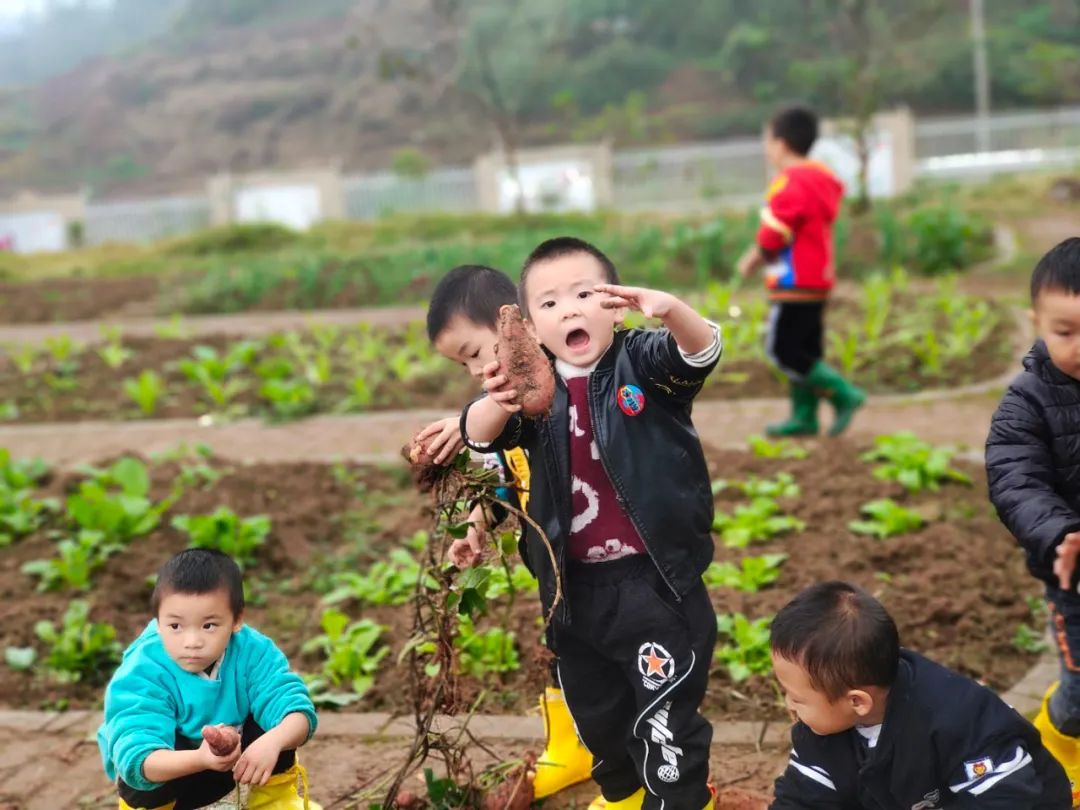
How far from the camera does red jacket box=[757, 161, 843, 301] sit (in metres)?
5.79

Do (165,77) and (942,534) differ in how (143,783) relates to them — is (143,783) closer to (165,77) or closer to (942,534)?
(942,534)

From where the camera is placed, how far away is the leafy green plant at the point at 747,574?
418 cm

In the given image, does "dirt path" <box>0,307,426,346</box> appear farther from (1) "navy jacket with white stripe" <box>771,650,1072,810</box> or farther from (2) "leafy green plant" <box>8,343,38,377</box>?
(1) "navy jacket with white stripe" <box>771,650,1072,810</box>

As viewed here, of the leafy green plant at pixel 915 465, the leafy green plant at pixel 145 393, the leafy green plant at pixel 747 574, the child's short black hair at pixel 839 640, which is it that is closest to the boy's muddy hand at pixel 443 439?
the child's short black hair at pixel 839 640

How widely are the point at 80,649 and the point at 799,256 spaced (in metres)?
3.75

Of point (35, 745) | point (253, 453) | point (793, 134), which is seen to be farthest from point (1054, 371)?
point (253, 453)

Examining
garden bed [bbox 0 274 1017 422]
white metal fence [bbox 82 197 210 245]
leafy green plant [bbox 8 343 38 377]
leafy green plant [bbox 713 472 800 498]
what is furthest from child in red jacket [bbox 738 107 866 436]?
white metal fence [bbox 82 197 210 245]

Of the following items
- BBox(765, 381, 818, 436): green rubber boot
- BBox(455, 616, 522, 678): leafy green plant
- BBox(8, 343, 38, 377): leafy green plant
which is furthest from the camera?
BBox(8, 343, 38, 377): leafy green plant

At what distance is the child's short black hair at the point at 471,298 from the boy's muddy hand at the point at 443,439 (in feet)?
1.13

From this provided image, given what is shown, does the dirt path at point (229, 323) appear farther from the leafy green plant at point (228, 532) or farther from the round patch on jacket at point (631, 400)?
the round patch on jacket at point (631, 400)

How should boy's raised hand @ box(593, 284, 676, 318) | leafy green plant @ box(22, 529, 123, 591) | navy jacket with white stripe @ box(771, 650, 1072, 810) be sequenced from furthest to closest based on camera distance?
leafy green plant @ box(22, 529, 123, 591) → navy jacket with white stripe @ box(771, 650, 1072, 810) → boy's raised hand @ box(593, 284, 676, 318)

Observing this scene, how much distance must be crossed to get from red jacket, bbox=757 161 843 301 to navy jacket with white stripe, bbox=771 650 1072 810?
3.60 meters

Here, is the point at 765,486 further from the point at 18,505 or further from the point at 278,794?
the point at 18,505

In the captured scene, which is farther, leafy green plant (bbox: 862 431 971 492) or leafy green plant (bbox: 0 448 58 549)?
leafy green plant (bbox: 0 448 58 549)
